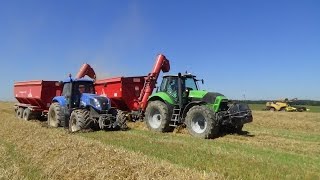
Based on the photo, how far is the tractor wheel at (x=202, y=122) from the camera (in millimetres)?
13711

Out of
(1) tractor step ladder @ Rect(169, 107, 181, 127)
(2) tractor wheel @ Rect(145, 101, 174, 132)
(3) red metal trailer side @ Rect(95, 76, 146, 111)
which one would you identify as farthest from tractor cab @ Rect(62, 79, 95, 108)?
(1) tractor step ladder @ Rect(169, 107, 181, 127)

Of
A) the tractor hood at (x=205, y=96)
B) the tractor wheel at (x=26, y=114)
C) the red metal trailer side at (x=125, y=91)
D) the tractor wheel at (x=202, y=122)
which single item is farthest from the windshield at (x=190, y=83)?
the tractor wheel at (x=26, y=114)

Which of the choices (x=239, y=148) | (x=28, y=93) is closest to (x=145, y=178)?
(x=239, y=148)

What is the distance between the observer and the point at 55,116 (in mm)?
17234

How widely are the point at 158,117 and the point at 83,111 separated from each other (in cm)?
280

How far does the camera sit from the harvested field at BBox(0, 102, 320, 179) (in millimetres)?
7633

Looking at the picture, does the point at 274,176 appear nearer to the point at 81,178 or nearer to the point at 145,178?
the point at 145,178

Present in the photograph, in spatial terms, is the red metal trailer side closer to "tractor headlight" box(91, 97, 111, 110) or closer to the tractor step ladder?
"tractor headlight" box(91, 97, 111, 110)

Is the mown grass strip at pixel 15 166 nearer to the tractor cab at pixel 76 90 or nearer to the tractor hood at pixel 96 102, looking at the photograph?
the tractor hood at pixel 96 102

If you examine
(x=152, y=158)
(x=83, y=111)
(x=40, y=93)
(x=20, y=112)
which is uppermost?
(x=40, y=93)

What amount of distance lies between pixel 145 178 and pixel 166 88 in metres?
9.12

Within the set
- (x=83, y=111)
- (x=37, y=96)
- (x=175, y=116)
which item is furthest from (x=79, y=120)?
(x=37, y=96)

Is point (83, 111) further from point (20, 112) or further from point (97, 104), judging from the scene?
point (20, 112)

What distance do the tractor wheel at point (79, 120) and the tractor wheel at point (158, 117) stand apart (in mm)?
2354
